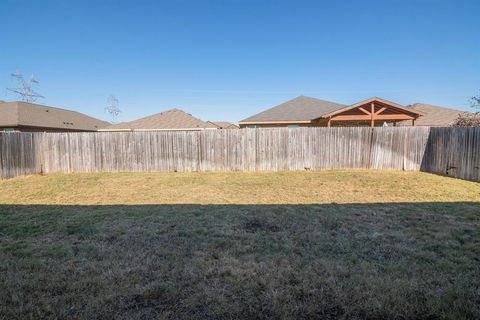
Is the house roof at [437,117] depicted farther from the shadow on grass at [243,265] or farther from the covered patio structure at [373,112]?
the shadow on grass at [243,265]

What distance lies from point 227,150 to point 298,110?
906 centimetres

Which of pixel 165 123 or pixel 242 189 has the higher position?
pixel 165 123

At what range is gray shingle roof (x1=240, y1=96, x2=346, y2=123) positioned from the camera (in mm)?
17906

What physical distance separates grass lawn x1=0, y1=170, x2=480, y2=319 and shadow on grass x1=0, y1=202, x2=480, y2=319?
0.02 m

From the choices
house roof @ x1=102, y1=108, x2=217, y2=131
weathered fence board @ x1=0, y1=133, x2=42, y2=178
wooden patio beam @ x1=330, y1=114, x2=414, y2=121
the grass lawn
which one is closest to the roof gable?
wooden patio beam @ x1=330, y1=114, x2=414, y2=121

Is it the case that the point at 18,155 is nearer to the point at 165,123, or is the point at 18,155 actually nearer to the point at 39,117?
the point at 165,123

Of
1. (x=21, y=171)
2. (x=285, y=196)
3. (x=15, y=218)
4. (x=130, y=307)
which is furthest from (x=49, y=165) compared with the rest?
(x=130, y=307)

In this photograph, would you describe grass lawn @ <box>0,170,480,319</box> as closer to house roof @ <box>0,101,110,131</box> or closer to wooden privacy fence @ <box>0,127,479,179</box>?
wooden privacy fence @ <box>0,127,479,179</box>

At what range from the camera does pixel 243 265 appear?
3158 millimetres

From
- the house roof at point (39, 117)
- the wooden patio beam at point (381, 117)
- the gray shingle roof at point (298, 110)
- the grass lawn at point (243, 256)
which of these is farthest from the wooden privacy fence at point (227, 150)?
the house roof at point (39, 117)

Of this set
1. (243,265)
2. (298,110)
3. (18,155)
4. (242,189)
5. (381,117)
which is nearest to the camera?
(243,265)

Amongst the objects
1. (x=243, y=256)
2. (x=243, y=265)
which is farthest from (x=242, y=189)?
(x=243, y=265)

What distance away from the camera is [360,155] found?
37.8ft

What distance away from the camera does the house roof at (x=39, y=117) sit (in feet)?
61.9
